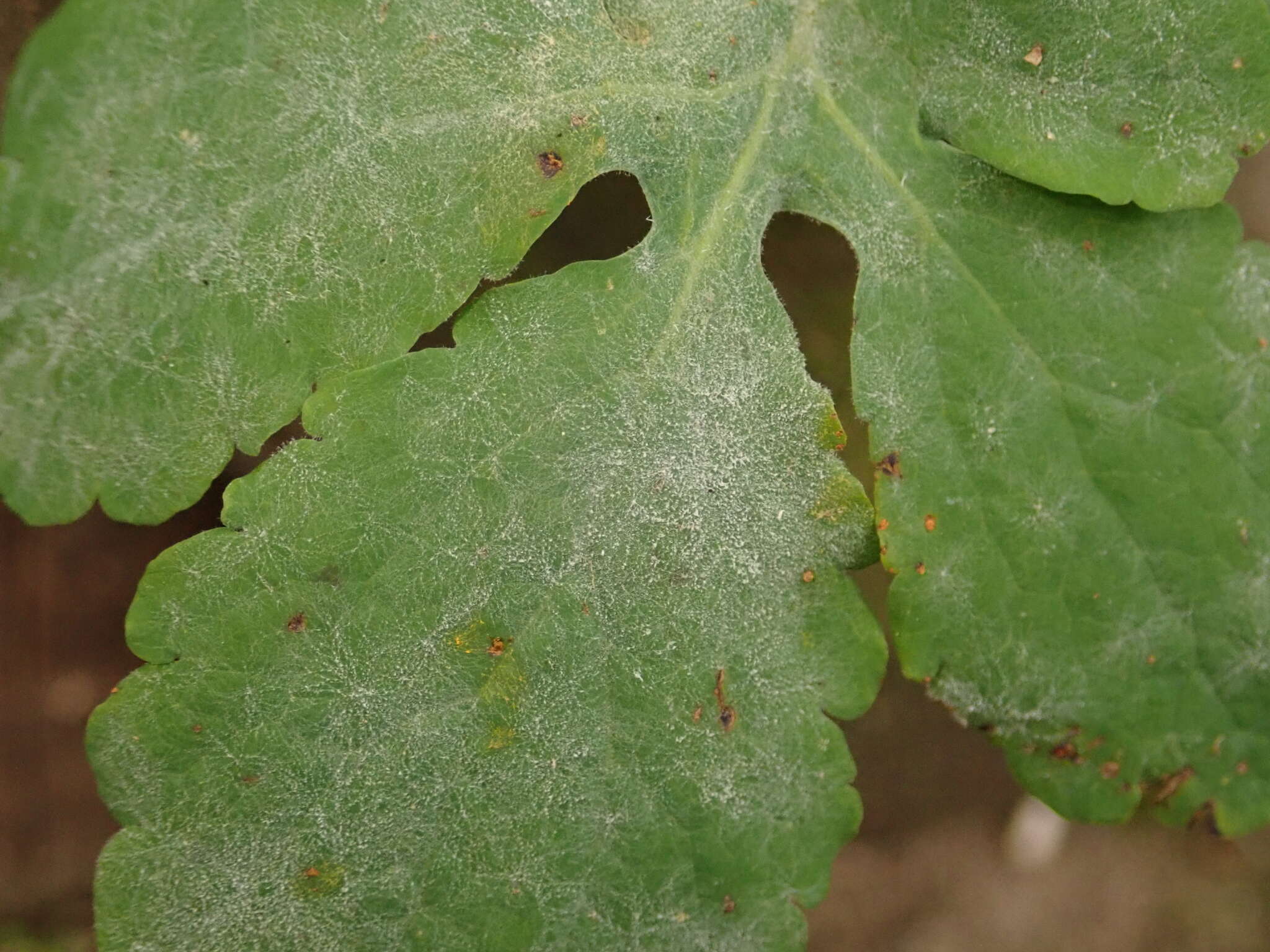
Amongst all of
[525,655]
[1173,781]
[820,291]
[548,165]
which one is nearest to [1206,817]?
[1173,781]

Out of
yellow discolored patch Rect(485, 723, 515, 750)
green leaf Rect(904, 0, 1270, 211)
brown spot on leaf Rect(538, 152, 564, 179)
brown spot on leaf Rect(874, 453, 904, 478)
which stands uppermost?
brown spot on leaf Rect(538, 152, 564, 179)

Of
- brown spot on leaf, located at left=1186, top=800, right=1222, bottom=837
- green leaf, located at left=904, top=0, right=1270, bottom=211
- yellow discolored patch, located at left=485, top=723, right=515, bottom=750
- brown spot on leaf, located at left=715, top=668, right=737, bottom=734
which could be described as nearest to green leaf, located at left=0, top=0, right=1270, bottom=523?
green leaf, located at left=904, top=0, right=1270, bottom=211

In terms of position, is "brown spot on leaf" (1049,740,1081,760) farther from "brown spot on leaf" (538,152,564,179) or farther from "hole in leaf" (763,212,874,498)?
"brown spot on leaf" (538,152,564,179)

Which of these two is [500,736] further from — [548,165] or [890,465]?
[548,165]

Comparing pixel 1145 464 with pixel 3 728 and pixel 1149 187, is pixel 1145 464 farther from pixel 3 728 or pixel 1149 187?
pixel 3 728

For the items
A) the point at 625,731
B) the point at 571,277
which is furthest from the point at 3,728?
the point at 571,277

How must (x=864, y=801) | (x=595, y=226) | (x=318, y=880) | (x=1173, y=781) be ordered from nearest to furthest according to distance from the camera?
(x=318, y=880)
(x=1173, y=781)
(x=595, y=226)
(x=864, y=801)

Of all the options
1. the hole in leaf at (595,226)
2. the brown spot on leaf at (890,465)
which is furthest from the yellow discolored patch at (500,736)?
the hole in leaf at (595,226)

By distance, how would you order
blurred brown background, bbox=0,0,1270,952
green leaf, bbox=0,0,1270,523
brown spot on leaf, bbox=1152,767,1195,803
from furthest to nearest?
blurred brown background, bbox=0,0,1270,952, brown spot on leaf, bbox=1152,767,1195,803, green leaf, bbox=0,0,1270,523
